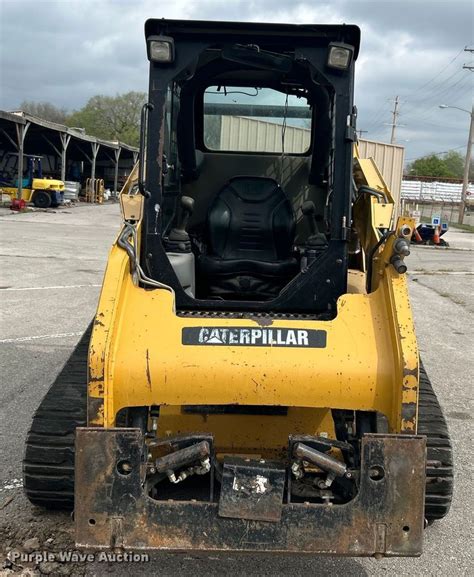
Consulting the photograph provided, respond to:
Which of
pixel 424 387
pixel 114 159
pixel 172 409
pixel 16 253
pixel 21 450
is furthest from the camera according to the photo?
pixel 114 159

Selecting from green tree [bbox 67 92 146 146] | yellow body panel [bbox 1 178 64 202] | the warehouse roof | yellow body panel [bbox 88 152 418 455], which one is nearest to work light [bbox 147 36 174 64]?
yellow body panel [bbox 88 152 418 455]

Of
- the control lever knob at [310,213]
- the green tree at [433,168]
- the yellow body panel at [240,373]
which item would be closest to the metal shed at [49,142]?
the control lever knob at [310,213]

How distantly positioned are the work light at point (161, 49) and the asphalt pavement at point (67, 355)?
99.7 inches

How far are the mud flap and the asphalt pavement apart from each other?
21 cm

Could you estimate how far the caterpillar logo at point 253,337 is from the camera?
3.16 meters

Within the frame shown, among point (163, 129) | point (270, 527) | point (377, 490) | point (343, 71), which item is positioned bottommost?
point (270, 527)

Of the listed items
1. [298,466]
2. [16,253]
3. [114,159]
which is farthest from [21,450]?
[114,159]

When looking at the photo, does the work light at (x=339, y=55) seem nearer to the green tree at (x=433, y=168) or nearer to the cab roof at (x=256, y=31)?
→ the cab roof at (x=256, y=31)

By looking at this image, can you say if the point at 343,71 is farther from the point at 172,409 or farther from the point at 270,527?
the point at 270,527

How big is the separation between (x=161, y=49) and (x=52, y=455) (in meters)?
2.24

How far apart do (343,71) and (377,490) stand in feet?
7.15

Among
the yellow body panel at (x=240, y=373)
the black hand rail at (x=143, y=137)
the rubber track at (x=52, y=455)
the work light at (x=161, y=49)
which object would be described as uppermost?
the work light at (x=161, y=49)

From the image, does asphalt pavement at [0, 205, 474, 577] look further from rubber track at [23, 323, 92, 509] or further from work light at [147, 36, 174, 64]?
work light at [147, 36, 174, 64]

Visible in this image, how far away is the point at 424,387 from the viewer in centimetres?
425
